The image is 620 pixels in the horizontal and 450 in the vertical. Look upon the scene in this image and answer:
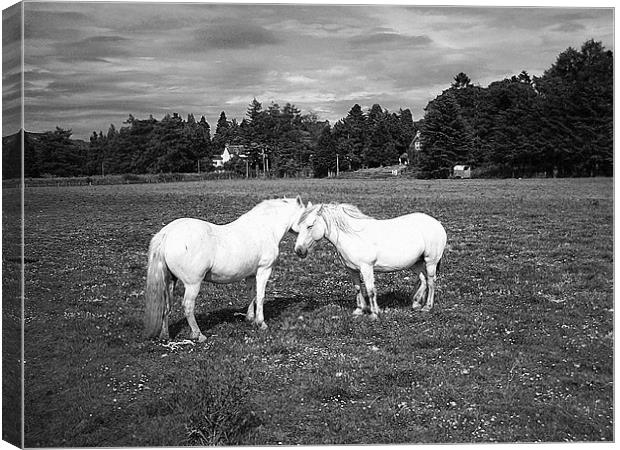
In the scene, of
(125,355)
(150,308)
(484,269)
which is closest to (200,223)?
(150,308)

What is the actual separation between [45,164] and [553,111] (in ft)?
15.0

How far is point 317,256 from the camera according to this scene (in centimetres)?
760

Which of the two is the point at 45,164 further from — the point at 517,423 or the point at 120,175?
the point at 517,423

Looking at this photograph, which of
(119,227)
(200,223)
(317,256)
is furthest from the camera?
(317,256)

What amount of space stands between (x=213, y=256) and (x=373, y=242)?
5.00ft

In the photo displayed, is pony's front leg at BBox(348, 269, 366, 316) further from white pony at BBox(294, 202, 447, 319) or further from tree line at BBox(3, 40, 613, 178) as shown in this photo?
tree line at BBox(3, 40, 613, 178)

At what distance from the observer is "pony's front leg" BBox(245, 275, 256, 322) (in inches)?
275

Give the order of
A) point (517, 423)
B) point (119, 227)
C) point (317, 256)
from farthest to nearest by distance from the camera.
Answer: point (317, 256), point (119, 227), point (517, 423)

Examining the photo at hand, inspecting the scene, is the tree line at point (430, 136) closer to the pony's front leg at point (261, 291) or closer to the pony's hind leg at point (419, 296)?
the pony's front leg at point (261, 291)

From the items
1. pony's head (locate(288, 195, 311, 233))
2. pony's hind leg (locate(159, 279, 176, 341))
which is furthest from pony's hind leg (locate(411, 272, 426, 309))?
pony's hind leg (locate(159, 279, 176, 341))

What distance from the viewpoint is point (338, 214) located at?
713cm

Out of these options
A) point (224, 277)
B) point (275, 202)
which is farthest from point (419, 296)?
point (224, 277)

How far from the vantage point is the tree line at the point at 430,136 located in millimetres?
6902

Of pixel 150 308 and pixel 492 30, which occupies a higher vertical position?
pixel 492 30
